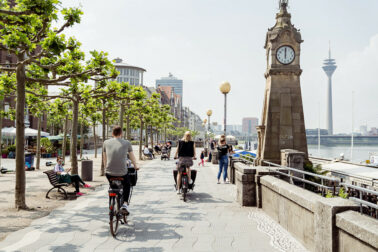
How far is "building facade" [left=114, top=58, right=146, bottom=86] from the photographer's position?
376ft

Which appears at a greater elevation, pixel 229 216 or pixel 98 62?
pixel 98 62

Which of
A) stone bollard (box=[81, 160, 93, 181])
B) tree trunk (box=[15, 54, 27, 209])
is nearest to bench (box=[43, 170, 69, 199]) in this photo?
tree trunk (box=[15, 54, 27, 209])

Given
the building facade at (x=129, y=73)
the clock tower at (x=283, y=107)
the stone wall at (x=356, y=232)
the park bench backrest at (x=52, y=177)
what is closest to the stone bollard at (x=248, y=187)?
the stone wall at (x=356, y=232)

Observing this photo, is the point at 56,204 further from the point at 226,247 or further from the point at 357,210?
the point at 357,210

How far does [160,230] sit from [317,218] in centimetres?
283

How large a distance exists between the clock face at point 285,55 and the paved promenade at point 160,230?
349 inches

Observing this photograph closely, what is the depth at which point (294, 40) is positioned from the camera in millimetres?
15625

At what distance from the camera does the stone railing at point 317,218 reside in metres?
3.45

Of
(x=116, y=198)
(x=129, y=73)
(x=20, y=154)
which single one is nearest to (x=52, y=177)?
(x=20, y=154)

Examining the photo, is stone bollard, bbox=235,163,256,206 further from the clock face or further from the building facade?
the building facade

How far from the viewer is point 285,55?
1551 centimetres

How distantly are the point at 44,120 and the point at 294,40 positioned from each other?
46.5m

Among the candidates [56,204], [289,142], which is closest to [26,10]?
[56,204]

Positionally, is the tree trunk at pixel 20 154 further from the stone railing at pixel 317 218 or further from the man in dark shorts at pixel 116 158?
the stone railing at pixel 317 218
